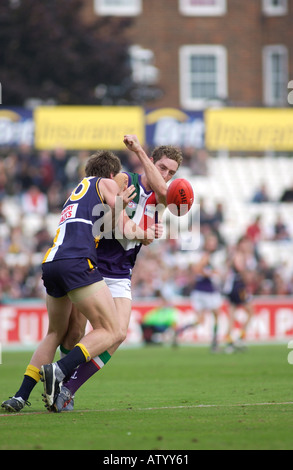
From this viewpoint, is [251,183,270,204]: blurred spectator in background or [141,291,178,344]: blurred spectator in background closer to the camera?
[141,291,178,344]: blurred spectator in background

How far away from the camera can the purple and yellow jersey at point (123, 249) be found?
870 cm

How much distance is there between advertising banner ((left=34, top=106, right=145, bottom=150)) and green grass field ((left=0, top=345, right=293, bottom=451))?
1495 centimetres

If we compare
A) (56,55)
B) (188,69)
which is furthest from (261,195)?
(188,69)

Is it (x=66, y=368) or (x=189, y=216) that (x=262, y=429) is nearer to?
(x=66, y=368)

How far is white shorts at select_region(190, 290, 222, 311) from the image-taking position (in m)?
20.2

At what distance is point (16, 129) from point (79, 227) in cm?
2096

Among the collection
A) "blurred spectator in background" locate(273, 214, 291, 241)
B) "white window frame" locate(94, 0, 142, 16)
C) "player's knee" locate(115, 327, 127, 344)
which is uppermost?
"white window frame" locate(94, 0, 142, 16)

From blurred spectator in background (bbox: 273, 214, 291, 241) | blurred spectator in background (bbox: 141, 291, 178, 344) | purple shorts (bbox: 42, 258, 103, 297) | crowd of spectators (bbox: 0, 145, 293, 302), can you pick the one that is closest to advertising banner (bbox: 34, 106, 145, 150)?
crowd of spectators (bbox: 0, 145, 293, 302)

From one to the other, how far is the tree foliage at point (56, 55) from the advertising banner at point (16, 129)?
5.68 meters

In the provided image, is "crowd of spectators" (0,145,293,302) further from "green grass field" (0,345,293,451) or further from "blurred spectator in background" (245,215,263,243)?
"green grass field" (0,345,293,451)

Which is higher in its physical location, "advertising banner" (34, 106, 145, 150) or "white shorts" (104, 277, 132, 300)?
"advertising banner" (34, 106, 145, 150)

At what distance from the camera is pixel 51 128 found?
28.9 meters

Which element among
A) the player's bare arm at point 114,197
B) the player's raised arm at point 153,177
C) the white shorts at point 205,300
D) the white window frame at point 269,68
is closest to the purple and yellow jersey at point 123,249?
the player's raised arm at point 153,177

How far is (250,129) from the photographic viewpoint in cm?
3097
